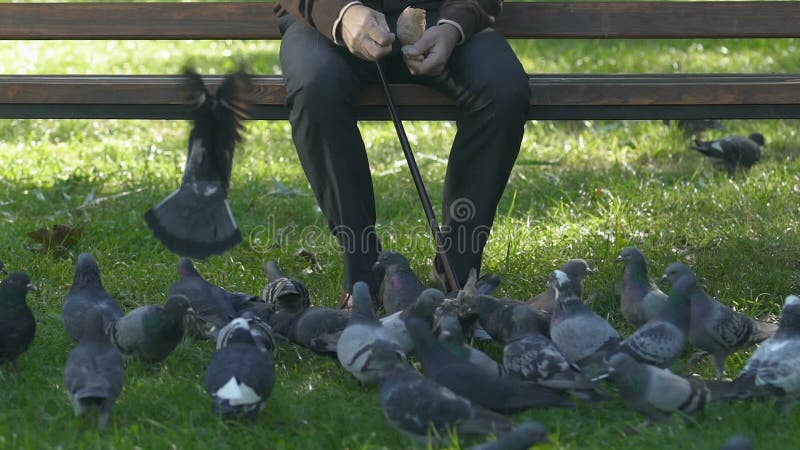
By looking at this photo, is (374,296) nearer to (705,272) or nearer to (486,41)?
(486,41)

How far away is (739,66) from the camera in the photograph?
948 centimetres

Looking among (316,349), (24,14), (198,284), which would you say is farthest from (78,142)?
(316,349)

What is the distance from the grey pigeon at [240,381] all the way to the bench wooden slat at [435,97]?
1.39 meters

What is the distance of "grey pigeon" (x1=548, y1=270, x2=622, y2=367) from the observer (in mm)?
4027

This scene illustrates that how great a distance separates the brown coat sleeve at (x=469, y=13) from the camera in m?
4.66

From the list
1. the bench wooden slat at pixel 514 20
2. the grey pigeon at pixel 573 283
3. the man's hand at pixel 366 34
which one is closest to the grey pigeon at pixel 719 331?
the grey pigeon at pixel 573 283

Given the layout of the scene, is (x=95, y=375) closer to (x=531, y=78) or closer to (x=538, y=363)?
(x=538, y=363)

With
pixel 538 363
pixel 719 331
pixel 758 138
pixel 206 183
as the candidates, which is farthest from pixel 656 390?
pixel 758 138

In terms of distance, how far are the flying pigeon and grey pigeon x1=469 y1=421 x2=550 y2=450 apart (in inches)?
61.9

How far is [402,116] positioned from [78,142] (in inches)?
148

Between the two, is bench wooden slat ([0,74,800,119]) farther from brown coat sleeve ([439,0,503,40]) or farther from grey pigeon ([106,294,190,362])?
grey pigeon ([106,294,190,362])

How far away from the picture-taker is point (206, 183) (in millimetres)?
4438

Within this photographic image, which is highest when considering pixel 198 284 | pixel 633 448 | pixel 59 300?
pixel 633 448

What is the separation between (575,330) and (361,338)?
2.51 feet
